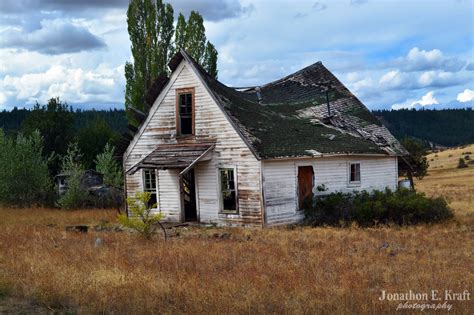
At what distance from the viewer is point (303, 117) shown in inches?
920

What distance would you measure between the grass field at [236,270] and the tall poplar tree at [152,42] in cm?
1712

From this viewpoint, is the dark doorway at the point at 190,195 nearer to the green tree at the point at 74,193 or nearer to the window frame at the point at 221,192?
the window frame at the point at 221,192

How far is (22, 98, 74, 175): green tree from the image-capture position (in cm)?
4203

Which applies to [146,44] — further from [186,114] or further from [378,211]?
[378,211]

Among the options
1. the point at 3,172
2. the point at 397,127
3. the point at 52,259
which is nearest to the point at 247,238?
the point at 52,259

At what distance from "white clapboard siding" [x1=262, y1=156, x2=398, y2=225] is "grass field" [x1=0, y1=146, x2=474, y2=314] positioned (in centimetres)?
168

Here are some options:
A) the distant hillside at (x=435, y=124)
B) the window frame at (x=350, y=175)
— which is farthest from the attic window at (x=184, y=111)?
the distant hillside at (x=435, y=124)

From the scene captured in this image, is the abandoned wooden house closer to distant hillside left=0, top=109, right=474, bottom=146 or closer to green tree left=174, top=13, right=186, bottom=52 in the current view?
green tree left=174, top=13, right=186, bottom=52

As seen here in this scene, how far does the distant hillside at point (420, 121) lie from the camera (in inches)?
5231

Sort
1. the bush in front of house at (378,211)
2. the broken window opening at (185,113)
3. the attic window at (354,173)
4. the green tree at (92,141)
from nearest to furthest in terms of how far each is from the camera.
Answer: the bush in front of house at (378,211) → the broken window opening at (185,113) → the attic window at (354,173) → the green tree at (92,141)

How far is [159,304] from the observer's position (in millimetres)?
7688

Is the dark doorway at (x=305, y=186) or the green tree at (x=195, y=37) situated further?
the green tree at (x=195, y=37)

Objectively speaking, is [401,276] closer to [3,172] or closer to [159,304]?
[159,304]

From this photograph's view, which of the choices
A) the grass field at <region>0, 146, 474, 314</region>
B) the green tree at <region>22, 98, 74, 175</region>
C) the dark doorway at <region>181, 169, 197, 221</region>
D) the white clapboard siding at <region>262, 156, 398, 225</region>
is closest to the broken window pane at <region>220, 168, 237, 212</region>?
the white clapboard siding at <region>262, 156, 398, 225</region>
